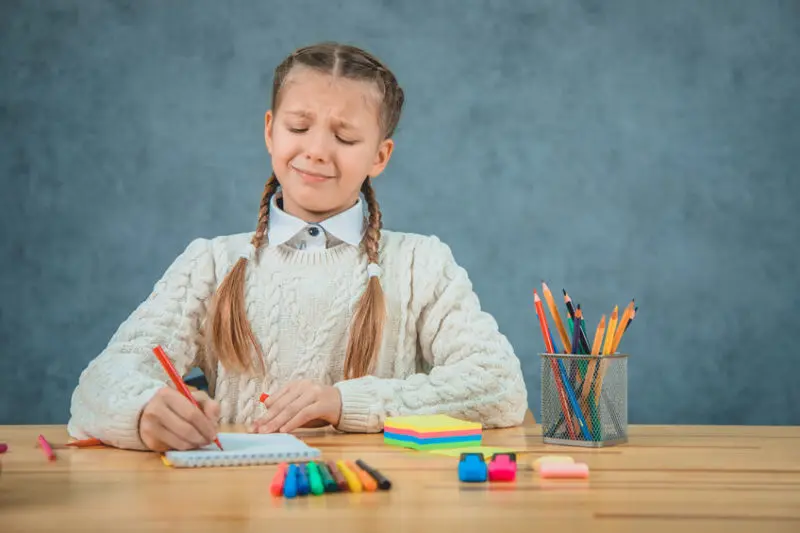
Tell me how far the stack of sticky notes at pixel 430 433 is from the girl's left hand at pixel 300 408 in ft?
0.38

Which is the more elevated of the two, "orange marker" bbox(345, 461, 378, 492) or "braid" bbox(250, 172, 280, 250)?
"braid" bbox(250, 172, 280, 250)

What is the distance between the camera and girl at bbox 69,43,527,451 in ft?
4.84

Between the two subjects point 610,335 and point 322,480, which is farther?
point 610,335

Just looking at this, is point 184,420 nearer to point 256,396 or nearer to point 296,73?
point 256,396

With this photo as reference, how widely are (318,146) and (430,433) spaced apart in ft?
1.86

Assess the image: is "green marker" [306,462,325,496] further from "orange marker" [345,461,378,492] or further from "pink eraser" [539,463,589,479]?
"pink eraser" [539,463,589,479]

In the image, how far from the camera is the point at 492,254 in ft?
8.98

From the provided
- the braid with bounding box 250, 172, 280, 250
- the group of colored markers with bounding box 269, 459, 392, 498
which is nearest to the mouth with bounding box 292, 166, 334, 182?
the braid with bounding box 250, 172, 280, 250

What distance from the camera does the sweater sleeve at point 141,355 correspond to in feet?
3.80

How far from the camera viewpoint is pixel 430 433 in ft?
3.62

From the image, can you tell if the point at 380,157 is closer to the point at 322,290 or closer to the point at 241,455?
the point at 322,290

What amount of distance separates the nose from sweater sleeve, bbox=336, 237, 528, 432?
0.23 meters

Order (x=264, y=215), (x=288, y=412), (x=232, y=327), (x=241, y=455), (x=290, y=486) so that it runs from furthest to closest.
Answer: (x=264, y=215)
(x=232, y=327)
(x=288, y=412)
(x=241, y=455)
(x=290, y=486)

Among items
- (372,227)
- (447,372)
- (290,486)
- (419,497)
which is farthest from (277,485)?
(372,227)
